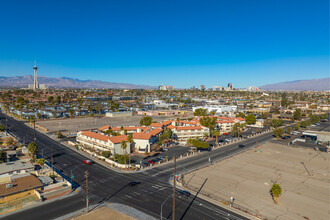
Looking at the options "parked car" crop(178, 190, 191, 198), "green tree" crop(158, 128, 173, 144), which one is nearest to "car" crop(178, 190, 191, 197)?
"parked car" crop(178, 190, 191, 198)

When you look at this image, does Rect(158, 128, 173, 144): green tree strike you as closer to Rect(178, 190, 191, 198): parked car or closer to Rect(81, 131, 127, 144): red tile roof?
Rect(81, 131, 127, 144): red tile roof

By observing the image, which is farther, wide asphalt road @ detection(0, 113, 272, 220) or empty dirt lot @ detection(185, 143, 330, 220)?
empty dirt lot @ detection(185, 143, 330, 220)

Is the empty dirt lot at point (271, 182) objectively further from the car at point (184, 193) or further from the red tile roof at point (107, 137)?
the red tile roof at point (107, 137)

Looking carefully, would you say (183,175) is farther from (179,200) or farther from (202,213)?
(202,213)

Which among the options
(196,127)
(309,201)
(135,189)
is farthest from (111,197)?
(196,127)

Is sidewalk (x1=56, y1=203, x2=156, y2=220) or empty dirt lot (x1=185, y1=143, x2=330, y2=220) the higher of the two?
sidewalk (x1=56, y1=203, x2=156, y2=220)
